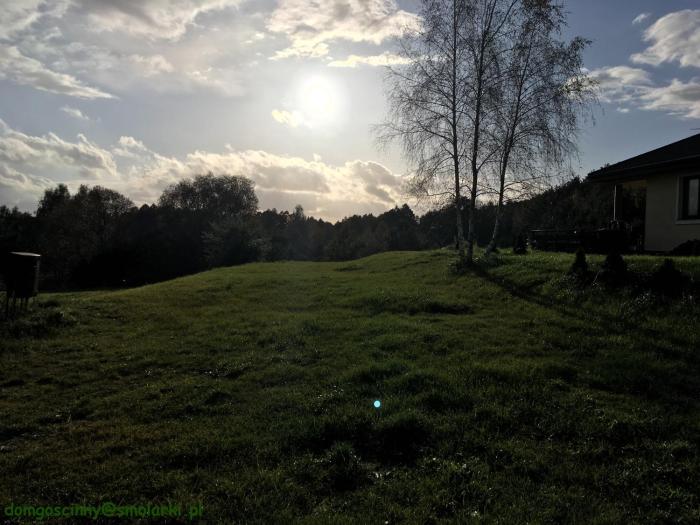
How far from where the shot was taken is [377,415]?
6.03 metres

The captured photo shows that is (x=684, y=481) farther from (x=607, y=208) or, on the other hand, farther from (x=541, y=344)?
(x=607, y=208)

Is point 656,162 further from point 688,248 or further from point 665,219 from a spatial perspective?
point 688,248

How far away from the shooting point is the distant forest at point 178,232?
55.3 m

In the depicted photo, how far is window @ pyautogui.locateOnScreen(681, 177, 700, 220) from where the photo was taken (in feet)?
55.4

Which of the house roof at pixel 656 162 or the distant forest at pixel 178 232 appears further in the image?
the distant forest at pixel 178 232

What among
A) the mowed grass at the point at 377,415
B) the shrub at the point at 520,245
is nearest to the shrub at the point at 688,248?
the mowed grass at the point at 377,415

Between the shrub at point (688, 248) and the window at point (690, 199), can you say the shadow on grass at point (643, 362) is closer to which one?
Answer: the shrub at point (688, 248)

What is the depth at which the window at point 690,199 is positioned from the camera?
55.4 feet

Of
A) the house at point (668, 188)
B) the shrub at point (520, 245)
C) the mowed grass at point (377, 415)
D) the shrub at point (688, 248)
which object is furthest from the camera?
the shrub at point (520, 245)

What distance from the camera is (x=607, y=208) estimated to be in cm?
5406

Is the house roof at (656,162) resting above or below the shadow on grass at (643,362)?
above

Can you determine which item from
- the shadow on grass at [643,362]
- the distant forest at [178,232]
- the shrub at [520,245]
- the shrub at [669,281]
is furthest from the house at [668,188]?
the distant forest at [178,232]

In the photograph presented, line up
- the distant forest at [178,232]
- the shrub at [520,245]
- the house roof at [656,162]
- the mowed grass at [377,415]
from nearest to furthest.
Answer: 1. the mowed grass at [377,415]
2. the house roof at [656,162]
3. the shrub at [520,245]
4. the distant forest at [178,232]

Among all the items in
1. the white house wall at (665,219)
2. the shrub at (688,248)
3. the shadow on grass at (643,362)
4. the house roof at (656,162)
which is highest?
the house roof at (656,162)
